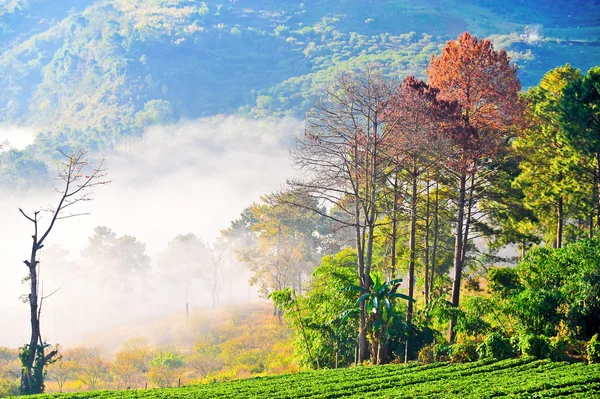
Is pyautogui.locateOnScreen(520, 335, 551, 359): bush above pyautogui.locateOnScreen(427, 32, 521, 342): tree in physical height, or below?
below

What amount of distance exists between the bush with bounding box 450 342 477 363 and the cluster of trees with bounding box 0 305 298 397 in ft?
44.9

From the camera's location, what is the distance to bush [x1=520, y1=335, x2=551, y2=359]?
21109 mm

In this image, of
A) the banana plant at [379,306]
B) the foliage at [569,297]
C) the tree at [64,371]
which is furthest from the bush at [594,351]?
the tree at [64,371]

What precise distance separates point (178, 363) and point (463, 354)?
84.0 feet

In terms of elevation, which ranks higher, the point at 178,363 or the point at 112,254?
the point at 112,254

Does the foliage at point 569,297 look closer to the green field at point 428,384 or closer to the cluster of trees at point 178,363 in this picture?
the green field at point 428,384

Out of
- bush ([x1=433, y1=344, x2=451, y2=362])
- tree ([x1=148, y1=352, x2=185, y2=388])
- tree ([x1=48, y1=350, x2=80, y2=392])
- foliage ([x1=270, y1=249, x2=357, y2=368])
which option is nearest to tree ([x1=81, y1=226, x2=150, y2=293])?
tree ([x1=48, y1=350, x2=80, y2=392])

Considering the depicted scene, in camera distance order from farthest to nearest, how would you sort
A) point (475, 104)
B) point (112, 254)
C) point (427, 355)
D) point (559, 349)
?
1. point (112, 254)
2. point (475, 104)
3. point (427, 355)
4. point (559, 349)

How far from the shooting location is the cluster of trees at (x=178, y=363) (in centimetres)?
3600

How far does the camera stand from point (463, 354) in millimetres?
22797

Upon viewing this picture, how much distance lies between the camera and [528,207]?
2798 centimetres

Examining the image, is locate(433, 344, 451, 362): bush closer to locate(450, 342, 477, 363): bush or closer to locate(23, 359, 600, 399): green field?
locate(450, 342, 477, 363): bush

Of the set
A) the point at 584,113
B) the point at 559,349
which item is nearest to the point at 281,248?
the point at 584,113

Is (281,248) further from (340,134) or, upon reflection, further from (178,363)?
(340,134)
